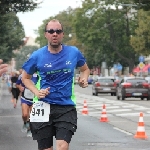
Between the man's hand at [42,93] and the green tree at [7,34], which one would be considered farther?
the green tree at [7,34]

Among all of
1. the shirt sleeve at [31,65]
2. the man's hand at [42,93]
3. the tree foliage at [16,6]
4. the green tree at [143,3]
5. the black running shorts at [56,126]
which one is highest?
the green tree at [143,3]

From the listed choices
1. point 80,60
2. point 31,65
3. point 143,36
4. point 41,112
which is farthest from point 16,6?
point 143,36

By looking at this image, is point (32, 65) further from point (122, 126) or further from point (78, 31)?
point (78, 31)

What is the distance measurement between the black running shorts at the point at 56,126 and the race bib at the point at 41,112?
5 centimetres

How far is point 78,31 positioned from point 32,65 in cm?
7765

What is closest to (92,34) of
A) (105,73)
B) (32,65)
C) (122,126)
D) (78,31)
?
(78,31)

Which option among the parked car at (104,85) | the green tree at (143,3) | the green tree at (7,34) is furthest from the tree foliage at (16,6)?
the parked car at (104,85)

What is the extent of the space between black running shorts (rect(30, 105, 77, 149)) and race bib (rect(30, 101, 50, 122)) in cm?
5

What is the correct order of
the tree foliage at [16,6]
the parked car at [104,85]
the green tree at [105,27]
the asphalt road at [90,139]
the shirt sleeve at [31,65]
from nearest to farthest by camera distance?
1. the shirt sleeve at [31,65]
2. the asphalt road at [90,139]
3. the tree foliage at [16,6]
4. the parked car at [104,85]
5. the green tree at [105,27]

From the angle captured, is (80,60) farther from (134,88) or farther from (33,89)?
(134,88)

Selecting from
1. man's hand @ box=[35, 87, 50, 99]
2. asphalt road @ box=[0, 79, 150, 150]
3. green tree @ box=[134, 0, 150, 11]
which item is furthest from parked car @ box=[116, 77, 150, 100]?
man's hand @ box=[35, 87, 50, 99]

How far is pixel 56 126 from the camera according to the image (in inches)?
294

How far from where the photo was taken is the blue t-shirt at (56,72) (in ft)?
24.5

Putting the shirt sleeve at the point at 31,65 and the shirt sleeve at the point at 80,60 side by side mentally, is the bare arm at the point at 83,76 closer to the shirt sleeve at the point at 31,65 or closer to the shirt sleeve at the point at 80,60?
the shirt sleeve at the point at 80,60
